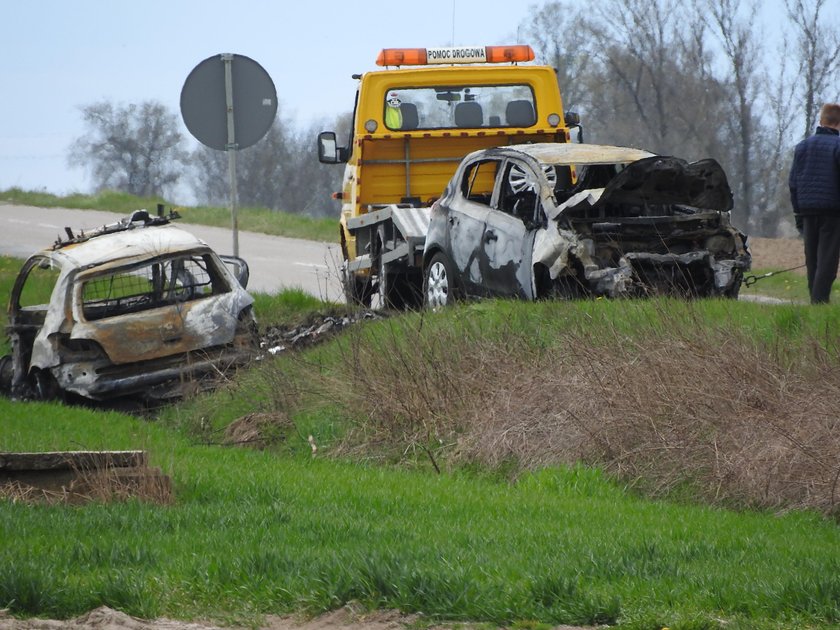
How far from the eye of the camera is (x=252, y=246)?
25844 mm

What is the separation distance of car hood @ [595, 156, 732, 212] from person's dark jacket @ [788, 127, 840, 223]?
112cm

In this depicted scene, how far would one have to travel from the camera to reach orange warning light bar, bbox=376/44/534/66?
1762cm

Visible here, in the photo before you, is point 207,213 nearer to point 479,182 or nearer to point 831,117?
point 479,182

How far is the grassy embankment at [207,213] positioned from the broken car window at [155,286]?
13349mm

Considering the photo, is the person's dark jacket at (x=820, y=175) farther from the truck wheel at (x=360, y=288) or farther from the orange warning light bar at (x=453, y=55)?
the orange warning light bar at (x=453, y=55)

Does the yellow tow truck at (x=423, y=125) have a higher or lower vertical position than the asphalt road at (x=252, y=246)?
higher

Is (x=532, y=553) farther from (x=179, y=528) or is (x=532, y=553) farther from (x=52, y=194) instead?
(x=52, y=194)

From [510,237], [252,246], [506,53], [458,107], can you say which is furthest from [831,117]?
[252,246]

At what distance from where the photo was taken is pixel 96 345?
42.9 ft

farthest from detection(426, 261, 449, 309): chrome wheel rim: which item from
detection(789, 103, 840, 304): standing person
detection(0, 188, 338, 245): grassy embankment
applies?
detection(0, 188, 338, 245): grassy embankment

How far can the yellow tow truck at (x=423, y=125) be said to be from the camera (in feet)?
55.1

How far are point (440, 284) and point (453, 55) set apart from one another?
481 cm

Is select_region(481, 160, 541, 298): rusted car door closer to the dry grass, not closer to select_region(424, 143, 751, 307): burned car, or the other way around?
select_region(424, 143, 751, 307): burned car

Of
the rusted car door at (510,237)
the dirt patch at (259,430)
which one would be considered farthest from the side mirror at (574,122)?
the dirt patch at (259,430)
